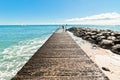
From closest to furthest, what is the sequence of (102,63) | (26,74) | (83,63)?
(26,74)
(83,63)
(102,63)

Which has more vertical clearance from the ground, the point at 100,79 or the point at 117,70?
the point at 100,79

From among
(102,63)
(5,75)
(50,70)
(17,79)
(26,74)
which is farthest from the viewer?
(102,63)

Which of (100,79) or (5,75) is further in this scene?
(5,75)

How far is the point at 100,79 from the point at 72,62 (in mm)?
1759

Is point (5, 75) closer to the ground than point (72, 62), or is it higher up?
closer to the ground

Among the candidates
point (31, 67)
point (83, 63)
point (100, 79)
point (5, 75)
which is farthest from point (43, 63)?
point (5, 75)

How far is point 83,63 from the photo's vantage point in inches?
220

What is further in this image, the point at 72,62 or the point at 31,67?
the point at 72,62

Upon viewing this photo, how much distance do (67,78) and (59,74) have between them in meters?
0.35

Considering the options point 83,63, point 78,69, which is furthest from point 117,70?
point 78,69

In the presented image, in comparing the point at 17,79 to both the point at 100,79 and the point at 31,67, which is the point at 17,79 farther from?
the point at 100,79

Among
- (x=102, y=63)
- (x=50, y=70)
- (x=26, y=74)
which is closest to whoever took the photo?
(x=26, y=74)

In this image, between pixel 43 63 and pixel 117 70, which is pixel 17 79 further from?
pixel 117 70

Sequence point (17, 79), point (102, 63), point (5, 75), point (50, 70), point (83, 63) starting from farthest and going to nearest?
point (102, 63), point (5, 75), point (83, 63), point (50, 70), point (17, 79)
